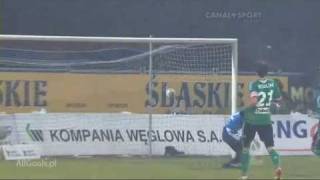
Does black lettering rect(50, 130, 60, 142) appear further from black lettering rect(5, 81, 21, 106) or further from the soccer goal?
black lettering rect(5, 81, 21, 106)

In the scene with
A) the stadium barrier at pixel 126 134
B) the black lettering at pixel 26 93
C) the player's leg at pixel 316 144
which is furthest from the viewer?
the black lettering at pixel 26 93

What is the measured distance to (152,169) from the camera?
15.8 metres

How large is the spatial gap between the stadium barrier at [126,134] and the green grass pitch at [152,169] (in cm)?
63

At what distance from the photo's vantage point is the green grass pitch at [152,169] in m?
14.5

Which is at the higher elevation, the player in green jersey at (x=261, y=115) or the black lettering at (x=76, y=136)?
the player in green jersey at (x=261, y=115)

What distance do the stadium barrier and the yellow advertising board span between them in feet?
3.44

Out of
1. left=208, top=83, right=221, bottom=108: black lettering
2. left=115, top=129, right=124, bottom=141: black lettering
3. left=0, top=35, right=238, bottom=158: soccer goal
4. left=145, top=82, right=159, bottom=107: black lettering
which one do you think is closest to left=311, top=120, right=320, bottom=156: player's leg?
left=0, top=35, right=238, bottom=158: soccer goal

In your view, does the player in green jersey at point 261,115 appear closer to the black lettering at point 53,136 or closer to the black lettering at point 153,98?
the black lettering at point 53,136

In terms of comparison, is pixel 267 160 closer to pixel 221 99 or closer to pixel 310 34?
pixel 221 99

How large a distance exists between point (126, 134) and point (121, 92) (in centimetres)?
281

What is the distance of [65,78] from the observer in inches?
845

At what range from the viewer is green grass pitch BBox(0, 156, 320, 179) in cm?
1452

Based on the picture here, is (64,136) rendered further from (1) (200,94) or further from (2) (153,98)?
(1) (200,94)

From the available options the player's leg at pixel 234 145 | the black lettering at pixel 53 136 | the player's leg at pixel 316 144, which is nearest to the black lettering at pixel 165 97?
the black lettering at pixel 53 136
